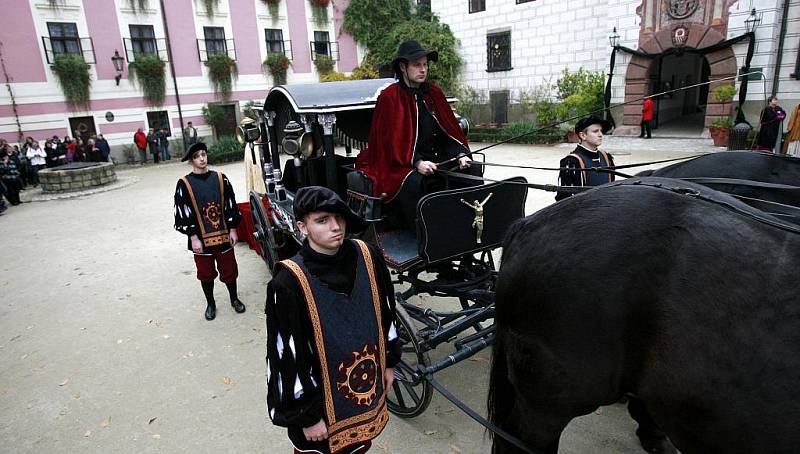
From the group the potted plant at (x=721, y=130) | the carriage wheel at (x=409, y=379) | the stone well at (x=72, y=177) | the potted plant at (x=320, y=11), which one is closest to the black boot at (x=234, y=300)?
the carriage wheel at (x=409, y=379)

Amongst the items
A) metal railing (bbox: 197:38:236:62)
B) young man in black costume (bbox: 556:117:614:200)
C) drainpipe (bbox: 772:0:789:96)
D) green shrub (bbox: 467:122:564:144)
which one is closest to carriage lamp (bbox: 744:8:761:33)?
drainpipe (bbox: 772:0:789:96)

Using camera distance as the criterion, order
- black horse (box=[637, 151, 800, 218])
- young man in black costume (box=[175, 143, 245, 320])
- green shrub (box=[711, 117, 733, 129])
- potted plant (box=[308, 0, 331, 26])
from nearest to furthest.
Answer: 1. black horse (box=[637, 151, 800, 218])
2. young man in black costume (box=[175, 143, 245, 320])
3. green shrub (box=[711, 117, 733, 129])
4. potted plant (box=[308, 0, 331, 26])

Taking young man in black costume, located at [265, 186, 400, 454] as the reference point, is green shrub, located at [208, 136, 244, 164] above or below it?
below

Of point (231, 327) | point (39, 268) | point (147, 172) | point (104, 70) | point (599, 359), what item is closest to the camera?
point (599, 359)

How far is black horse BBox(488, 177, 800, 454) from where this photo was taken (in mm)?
1688

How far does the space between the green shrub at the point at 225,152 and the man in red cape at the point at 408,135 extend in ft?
55.6

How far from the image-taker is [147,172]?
18484 millimetres

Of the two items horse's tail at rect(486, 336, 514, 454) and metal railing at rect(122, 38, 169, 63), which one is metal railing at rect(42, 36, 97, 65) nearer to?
metal railing at rect(122, 38, 169, 63)

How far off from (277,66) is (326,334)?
79.7ft

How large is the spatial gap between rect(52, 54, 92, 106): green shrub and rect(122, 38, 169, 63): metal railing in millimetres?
1791

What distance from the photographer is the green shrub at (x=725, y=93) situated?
1454cm

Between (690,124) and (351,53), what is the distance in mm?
17113

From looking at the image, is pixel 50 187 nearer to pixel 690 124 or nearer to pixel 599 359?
pixel 599 359

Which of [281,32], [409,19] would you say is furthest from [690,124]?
[281,32]
